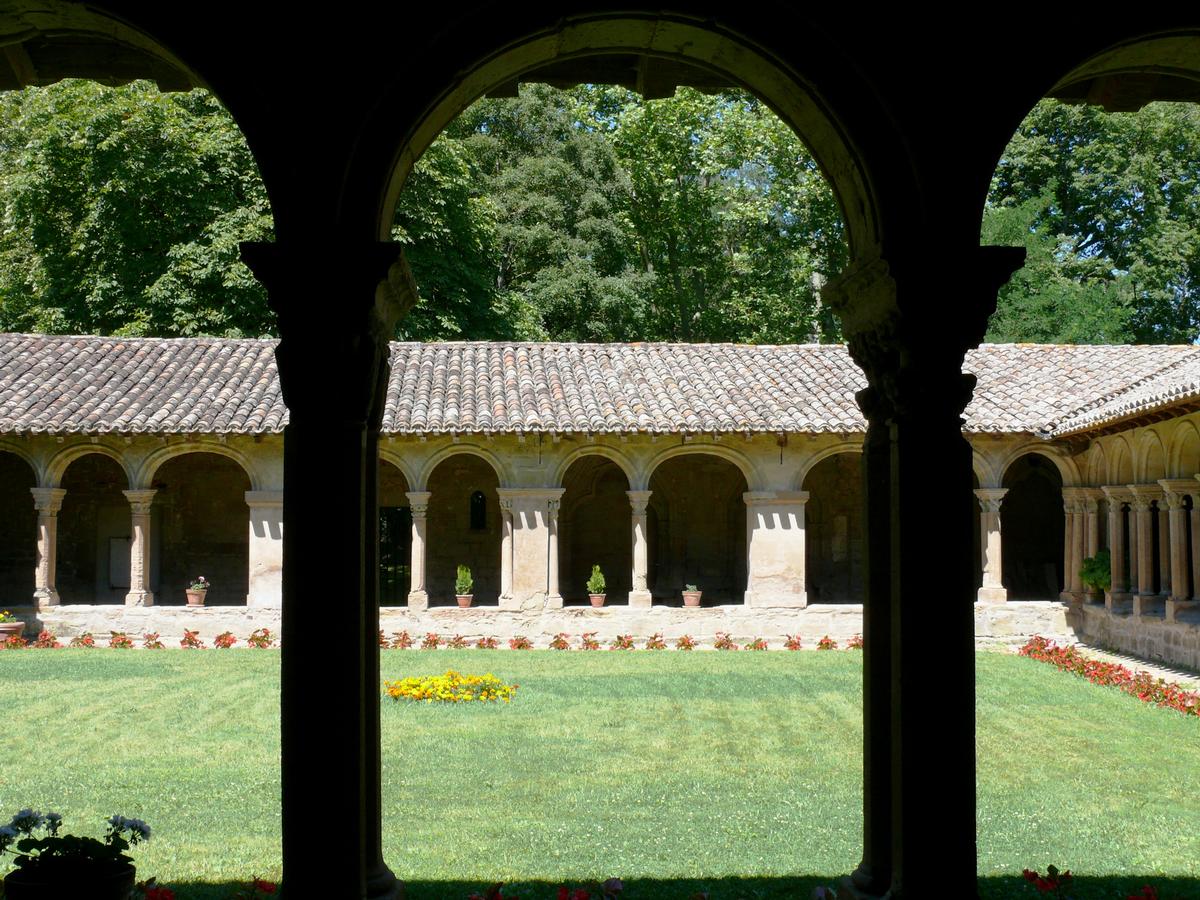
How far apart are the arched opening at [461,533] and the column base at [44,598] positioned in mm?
6920

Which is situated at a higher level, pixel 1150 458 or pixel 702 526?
pixel 1150 458

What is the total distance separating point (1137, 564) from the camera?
55.2 ft

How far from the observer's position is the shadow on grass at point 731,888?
5.82 metres

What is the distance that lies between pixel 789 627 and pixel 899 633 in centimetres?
1464

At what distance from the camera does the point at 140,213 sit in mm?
24828

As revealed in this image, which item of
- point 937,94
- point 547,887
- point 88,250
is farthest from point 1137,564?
point 88,250

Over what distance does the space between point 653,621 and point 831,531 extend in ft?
18.6

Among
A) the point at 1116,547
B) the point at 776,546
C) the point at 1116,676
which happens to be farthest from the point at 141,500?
the point at 1116,547

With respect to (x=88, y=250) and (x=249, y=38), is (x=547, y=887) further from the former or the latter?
(x=88, y=250)

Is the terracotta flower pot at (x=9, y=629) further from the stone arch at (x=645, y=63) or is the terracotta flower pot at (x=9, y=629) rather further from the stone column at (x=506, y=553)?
the stone arch at (x=645, y=63)

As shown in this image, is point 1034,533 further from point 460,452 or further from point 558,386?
point 460,452

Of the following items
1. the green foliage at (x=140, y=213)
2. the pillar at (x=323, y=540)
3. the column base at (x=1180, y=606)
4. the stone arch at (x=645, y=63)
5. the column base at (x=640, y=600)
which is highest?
the green foliage at (x=140, y=213)

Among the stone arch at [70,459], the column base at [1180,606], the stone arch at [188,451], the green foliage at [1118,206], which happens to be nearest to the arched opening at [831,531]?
the column base at [1180,606]

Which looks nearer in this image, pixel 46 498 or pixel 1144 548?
pixel 1144 548
